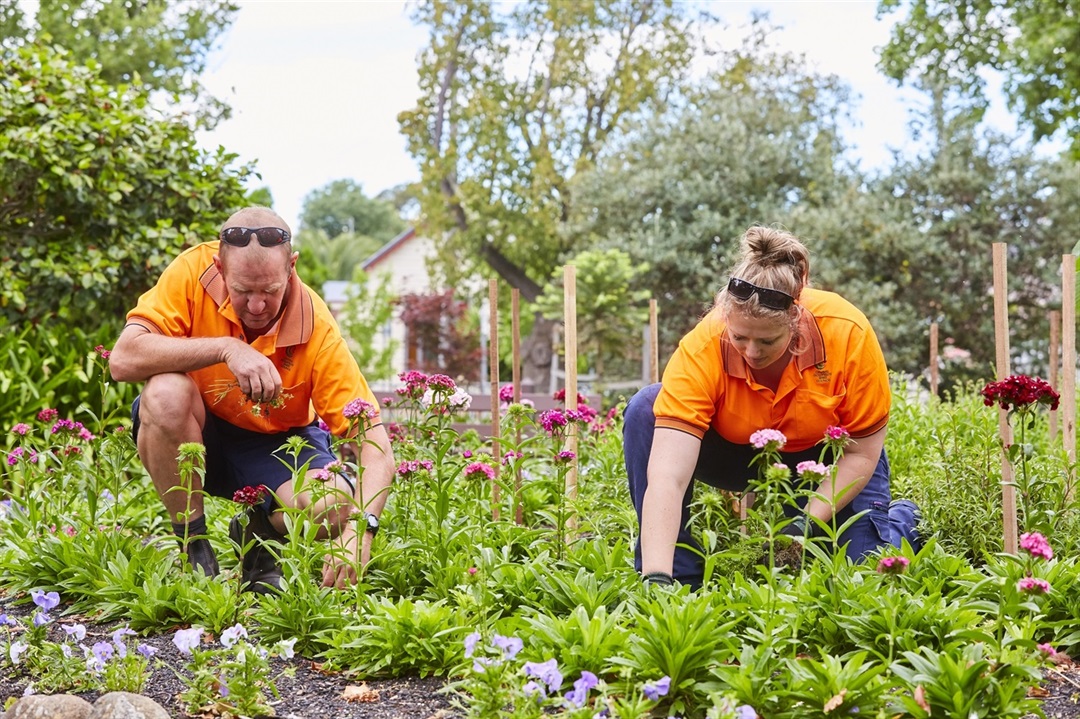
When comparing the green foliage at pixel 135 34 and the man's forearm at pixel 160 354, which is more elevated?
the green foliage at pixel 135 34

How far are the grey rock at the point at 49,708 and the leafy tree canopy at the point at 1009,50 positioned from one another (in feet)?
33.0

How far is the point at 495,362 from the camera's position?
3.78m

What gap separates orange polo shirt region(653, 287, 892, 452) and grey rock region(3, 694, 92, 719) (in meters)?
1.55

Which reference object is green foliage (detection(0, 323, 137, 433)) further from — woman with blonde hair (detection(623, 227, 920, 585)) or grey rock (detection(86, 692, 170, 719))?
woman with blonde hair (detection(623, 227, 920, 585))

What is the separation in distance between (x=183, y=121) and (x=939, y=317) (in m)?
9.22

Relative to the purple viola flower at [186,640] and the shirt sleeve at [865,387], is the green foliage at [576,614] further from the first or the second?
the shirt sleeve at [865,387]

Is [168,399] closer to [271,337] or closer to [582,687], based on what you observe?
[271,337]

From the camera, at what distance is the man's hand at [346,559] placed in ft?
8.92

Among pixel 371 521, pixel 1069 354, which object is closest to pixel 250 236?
pixel 371 521

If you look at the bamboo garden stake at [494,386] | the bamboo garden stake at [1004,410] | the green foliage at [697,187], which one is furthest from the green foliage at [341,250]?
the bamboo garden stake at [1004,410]

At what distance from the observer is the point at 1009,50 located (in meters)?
10.7

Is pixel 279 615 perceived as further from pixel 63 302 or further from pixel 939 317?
pixel 939 317

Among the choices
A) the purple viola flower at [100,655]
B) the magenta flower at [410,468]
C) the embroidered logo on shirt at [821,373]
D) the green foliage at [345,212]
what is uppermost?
the green foliage at [345,212]

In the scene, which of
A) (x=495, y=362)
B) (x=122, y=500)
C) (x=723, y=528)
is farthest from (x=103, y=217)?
(x=723, y=528)
